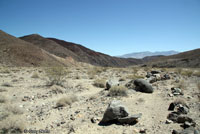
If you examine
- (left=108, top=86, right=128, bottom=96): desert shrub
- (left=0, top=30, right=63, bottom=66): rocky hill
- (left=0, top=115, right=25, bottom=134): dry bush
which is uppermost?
(left=0, top=30, right=63, bottom=66): rocky hill

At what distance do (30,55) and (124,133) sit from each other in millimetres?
45762

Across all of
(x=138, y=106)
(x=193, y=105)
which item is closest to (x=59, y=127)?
(x=138, y=106)

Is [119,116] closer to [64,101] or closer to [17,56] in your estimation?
[64,101]

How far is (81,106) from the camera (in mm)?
6230

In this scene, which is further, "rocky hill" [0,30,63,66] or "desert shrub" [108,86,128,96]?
"rocky hill" [0,30,63,66]

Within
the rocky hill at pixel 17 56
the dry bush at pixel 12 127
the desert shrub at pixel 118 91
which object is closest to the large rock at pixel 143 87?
the desert shrub at pixel 118 91

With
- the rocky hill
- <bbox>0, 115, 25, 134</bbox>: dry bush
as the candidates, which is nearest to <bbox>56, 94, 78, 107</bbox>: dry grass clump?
<bbox>0, 115, 25, 134</bbox>: dry bush

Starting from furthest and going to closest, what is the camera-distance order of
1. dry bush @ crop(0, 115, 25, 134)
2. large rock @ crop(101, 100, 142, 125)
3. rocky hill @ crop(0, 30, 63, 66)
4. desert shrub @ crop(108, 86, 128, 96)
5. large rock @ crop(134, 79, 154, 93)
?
rocky hill @ crop(0, 30, 63, 66) → large rock @ crop(134, 79, 154, 93) → desert shrub @ crop(108, 86, 128, 96) → large rock @ crop(101, 100, 142, 125) → dry bush @ crop(0, 115, 25, 134)

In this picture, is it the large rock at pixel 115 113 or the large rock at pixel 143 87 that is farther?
the large rock at pixel 143 87

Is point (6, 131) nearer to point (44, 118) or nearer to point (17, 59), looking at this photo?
point (44, 118)

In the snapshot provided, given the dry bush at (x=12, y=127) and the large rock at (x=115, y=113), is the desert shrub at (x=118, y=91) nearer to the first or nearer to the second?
the large rock at (x=115, y=113)

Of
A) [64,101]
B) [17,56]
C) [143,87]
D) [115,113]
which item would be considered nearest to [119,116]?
[115,113]

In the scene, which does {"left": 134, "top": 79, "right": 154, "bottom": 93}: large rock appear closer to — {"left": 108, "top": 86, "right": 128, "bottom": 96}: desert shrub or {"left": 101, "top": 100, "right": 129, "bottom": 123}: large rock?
{"left": 108, "top": 86, "right": 128, "bottom": 96}: desert shrub

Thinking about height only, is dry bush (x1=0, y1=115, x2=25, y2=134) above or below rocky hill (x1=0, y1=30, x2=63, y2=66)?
below
